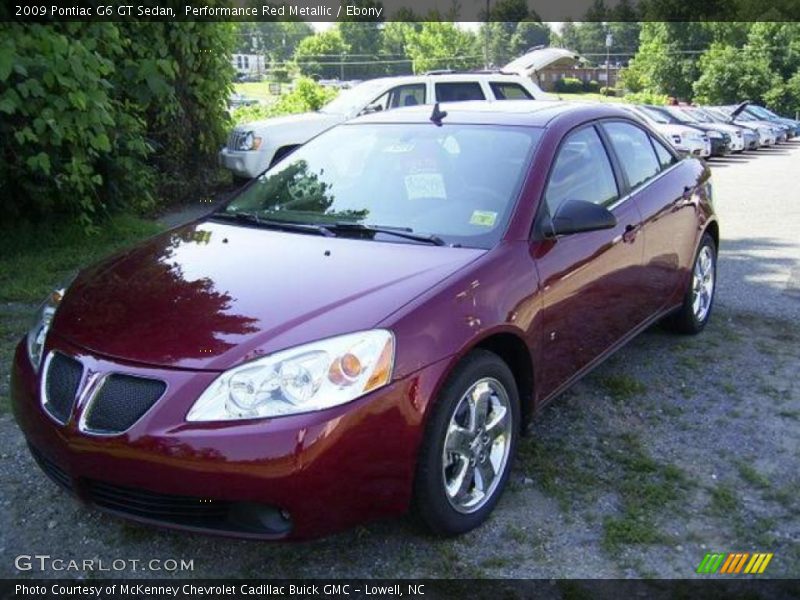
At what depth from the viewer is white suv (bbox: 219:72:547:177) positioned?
11430 mm

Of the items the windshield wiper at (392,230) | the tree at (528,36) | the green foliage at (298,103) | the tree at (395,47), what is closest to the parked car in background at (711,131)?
the green foliage at (298,103)

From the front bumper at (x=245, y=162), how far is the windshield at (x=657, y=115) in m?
13.9

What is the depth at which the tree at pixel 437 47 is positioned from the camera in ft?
232

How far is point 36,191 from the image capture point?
7402 millimetres

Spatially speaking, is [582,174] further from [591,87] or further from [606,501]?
[591,87]

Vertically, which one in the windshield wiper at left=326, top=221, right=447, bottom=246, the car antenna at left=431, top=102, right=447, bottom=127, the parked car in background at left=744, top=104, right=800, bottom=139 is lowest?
the parked car in background at left=744, top=104, right=800, bottom=139

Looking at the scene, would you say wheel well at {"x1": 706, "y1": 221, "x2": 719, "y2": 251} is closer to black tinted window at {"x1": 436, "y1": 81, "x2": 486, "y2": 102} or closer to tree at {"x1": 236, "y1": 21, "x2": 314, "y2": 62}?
black tinted window at {"x1": 436, "y1": 81, "x2": 486, "y2": 102}

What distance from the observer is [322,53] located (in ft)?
277

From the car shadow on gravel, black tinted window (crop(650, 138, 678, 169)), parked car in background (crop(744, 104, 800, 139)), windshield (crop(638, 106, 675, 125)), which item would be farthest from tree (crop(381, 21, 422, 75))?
the car shadow on gravel

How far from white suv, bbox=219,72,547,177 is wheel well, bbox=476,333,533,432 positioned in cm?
825

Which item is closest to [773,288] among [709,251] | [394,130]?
[709,251]

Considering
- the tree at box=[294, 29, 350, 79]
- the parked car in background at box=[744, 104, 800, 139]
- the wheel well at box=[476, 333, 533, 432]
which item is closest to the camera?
the wheel well at box=[476, 333, 533, 432]

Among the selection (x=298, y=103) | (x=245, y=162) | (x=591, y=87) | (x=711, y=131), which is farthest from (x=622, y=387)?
(x=591, y=87)

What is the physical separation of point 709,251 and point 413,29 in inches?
2872
